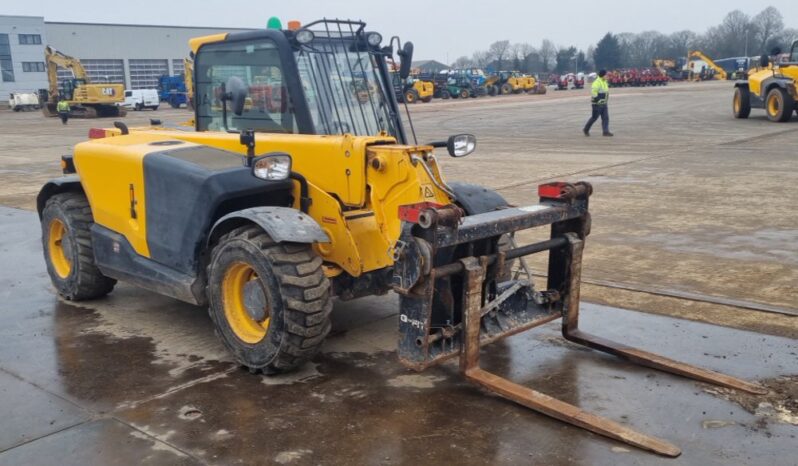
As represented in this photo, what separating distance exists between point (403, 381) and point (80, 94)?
4206cm

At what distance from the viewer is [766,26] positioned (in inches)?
4082

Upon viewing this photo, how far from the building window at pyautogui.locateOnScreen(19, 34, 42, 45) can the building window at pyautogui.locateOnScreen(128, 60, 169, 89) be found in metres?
8.38

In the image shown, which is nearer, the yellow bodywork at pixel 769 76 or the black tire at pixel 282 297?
the black tire at pixel 282 297

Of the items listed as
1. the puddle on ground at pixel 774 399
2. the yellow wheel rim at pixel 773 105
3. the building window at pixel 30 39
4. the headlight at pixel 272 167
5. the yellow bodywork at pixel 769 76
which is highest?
the building window at pixel 30 39

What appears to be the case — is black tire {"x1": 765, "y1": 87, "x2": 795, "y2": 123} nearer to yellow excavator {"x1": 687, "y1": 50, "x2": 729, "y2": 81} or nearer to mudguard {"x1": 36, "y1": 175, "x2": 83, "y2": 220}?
mudguard {"x1": 36, "y1": 175, "x2": 83, "y2": 220}

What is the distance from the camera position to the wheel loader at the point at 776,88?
22281 mm

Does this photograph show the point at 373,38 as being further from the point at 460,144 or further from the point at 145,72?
the point at 145,72

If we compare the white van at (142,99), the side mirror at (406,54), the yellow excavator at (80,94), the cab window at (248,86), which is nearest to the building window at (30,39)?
the white van at (142,99)

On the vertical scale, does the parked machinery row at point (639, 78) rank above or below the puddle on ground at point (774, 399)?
above

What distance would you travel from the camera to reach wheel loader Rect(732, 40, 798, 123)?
22.3m

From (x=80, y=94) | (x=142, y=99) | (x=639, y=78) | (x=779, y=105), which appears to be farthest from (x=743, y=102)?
(x=639, y=78)

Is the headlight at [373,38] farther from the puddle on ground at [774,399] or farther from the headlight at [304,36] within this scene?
the puddle on ground at [774,399]

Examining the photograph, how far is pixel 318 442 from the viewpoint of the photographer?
13.1 ft

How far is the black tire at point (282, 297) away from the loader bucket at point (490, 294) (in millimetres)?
546
